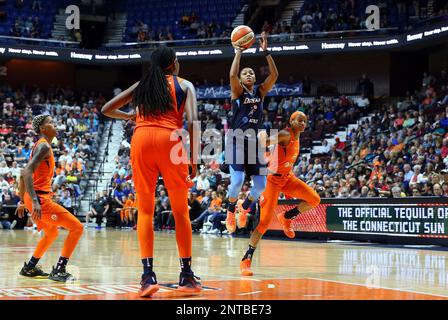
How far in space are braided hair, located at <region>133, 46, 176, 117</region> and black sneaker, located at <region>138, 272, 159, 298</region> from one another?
58.0 inches

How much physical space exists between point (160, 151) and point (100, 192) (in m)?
22.5

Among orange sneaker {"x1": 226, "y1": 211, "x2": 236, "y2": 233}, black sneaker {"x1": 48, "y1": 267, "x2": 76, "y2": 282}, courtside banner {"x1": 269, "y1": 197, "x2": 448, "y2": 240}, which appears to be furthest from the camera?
courtside banner {"x1": 269, "y1": 197, "x2": 448, "y2": 240}

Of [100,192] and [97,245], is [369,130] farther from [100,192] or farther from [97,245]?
[97,245]

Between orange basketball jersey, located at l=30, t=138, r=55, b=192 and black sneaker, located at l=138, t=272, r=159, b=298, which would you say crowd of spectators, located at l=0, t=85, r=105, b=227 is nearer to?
orange basketball jersey, located at l=30, t=138, r=55, b=192

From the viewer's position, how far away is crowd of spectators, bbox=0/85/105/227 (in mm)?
26344

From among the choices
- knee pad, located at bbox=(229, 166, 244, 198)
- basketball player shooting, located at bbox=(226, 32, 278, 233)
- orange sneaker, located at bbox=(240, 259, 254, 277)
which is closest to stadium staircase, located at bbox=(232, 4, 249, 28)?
basketball player shooting, located at bbox=(226, 32, 278, 233)

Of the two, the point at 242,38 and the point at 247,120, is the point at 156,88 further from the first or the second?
the point at 247,120

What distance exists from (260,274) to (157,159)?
2992mm

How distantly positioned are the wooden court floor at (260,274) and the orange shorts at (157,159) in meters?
1.03

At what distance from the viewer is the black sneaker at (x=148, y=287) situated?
644 centimetres

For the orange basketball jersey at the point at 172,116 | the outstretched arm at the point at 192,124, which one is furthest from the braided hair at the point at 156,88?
the outstretched arm at the point at 192,124

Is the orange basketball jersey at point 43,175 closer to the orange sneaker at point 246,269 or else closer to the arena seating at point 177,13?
the orange sneaker at point 246,269

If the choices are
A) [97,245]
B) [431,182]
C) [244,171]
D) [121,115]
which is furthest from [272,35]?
[121,115]
